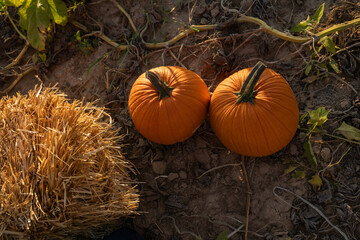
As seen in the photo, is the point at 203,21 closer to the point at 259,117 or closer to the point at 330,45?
the point at 330,45

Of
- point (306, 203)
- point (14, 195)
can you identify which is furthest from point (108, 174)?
point (306, 203)

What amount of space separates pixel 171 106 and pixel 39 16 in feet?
5.31

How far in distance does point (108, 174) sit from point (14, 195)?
58 centimetres

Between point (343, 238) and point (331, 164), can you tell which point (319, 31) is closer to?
point (331, 164)

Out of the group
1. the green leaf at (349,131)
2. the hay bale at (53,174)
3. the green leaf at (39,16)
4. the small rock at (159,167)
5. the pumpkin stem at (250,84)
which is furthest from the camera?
the green leaf at (39,16)

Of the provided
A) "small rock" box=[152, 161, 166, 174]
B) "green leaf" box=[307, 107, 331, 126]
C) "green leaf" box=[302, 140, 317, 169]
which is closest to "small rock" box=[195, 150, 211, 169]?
"small rock" box=[152, 161, 166, 174]

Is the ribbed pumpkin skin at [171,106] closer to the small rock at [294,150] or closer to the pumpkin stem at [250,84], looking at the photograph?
the pumpkin stem at [250,84]

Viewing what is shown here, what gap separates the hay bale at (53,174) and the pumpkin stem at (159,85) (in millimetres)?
505

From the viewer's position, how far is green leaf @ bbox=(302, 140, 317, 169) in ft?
7.86

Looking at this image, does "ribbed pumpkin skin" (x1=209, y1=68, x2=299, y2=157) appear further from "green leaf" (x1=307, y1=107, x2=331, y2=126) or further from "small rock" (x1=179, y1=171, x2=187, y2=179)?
"small rock" (x1=179, y1=171, x2=187, y2=179)

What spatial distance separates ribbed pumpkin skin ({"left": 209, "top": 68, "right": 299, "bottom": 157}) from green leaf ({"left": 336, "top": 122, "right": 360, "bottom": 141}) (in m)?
0.45

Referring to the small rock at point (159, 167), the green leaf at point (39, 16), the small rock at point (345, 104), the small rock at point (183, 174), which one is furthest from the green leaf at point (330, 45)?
the green leaf at point (39, 16)

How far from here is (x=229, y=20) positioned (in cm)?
285

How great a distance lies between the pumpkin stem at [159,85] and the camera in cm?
230
